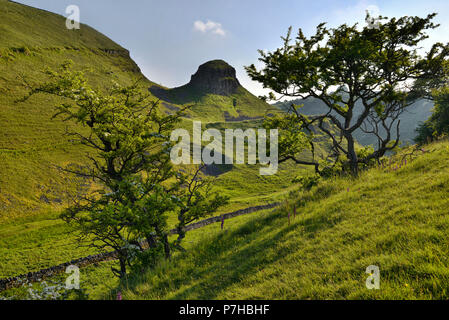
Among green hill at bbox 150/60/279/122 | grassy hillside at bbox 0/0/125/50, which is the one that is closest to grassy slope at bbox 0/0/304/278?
grassy hillside at bbox 0/0/125/50

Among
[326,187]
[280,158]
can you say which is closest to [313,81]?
[280,158]

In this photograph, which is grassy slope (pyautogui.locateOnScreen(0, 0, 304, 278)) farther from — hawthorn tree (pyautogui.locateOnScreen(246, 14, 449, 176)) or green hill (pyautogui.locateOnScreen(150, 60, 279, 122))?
green hill (pyautogui.locateOnScreen(150, 60, 279, 122))

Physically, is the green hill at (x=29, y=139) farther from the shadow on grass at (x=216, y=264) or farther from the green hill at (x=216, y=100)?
the green hill at (x=216, y=100)

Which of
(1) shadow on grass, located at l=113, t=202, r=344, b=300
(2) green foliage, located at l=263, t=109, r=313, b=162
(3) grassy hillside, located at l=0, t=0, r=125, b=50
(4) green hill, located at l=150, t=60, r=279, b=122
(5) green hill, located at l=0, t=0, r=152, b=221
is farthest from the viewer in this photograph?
(4) green hill, located at l=150, t=60, r=279, b=122

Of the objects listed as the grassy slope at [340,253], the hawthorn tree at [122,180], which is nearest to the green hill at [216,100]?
the hawthorn tree at [122,180]

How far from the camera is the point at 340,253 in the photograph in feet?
13.8

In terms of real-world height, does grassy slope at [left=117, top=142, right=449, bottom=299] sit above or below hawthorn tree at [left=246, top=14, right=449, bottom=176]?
below

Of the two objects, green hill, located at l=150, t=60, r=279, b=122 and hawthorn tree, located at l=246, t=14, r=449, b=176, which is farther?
green hill, located at l=150, t=60, r=279, b=122

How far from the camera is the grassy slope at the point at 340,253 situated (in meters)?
3.16

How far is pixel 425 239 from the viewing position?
146 inches

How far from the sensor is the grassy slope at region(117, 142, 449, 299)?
3164mm

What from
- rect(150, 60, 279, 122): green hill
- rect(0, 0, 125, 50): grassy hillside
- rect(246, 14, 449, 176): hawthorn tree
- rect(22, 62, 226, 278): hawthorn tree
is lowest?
rect(22, 62, 226, 278): hawthorn tree

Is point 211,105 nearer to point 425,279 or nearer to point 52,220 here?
point 52,220
